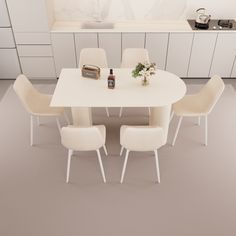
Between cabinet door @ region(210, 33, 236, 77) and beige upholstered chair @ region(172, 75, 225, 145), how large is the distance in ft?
4.61

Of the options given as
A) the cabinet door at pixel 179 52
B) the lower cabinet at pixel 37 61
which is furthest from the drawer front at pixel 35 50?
the cabinet door at pixel 179 52

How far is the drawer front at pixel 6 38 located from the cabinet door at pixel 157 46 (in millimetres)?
2176

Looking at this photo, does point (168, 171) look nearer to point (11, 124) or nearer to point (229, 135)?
point (229, 135)

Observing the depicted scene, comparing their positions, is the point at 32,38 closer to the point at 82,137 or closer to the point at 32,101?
the point at 32,101

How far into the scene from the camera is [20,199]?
253 cm

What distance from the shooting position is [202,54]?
4246mm

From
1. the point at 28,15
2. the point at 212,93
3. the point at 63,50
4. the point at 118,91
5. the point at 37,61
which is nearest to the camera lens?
the point at 118,91

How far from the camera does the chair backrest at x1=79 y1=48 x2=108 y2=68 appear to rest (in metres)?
3.44

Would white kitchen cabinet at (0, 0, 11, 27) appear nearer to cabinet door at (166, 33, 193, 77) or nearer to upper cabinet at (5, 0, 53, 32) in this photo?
upper cabinet at (5, 0, 53, 32)

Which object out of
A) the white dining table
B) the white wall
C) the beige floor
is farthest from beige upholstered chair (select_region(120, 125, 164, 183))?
A: the white wall

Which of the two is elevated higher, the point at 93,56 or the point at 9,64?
the point at 93,56

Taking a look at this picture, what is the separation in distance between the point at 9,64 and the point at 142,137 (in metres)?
3.12

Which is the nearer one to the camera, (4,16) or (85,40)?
(4,16)

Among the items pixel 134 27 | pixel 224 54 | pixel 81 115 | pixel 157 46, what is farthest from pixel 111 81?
pixel 224 54
